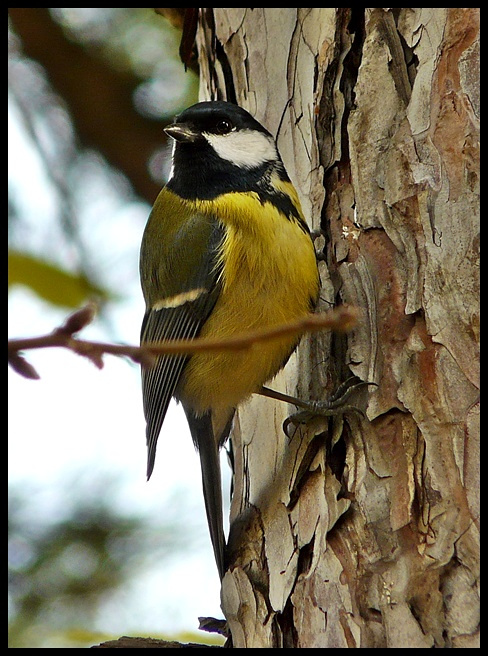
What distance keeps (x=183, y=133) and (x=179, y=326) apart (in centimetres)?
61

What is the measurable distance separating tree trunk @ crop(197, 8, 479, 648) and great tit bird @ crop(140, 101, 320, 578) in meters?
0.10

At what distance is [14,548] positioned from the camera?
3.46 m

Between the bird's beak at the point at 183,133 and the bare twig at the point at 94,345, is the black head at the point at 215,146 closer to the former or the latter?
the bird's beak at the point at 183,133

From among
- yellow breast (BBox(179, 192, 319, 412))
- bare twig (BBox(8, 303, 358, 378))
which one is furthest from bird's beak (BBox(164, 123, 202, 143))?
bare twig (BBox(8, 303, 358, 378))

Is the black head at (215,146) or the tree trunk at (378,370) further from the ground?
the black head at (215,146)

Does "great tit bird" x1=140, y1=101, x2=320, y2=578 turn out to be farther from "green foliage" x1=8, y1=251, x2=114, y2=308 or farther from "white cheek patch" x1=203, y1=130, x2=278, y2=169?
"green foliage" x1=8, y1=251, x2=114, y2=308

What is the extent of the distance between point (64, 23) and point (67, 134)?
1.64 ft

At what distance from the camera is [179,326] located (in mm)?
2391

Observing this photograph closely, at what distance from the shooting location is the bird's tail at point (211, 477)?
2.21 m

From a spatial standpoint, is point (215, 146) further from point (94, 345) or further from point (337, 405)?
Result: point (94, 345)

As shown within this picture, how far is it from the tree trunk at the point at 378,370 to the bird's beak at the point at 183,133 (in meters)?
0.29

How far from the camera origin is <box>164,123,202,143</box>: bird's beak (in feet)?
8.20

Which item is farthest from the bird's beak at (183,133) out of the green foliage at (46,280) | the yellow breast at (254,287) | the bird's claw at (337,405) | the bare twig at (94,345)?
the bare twig at (94,345)

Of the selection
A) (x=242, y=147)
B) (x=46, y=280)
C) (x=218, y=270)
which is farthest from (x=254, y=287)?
(x=46, y=280)
